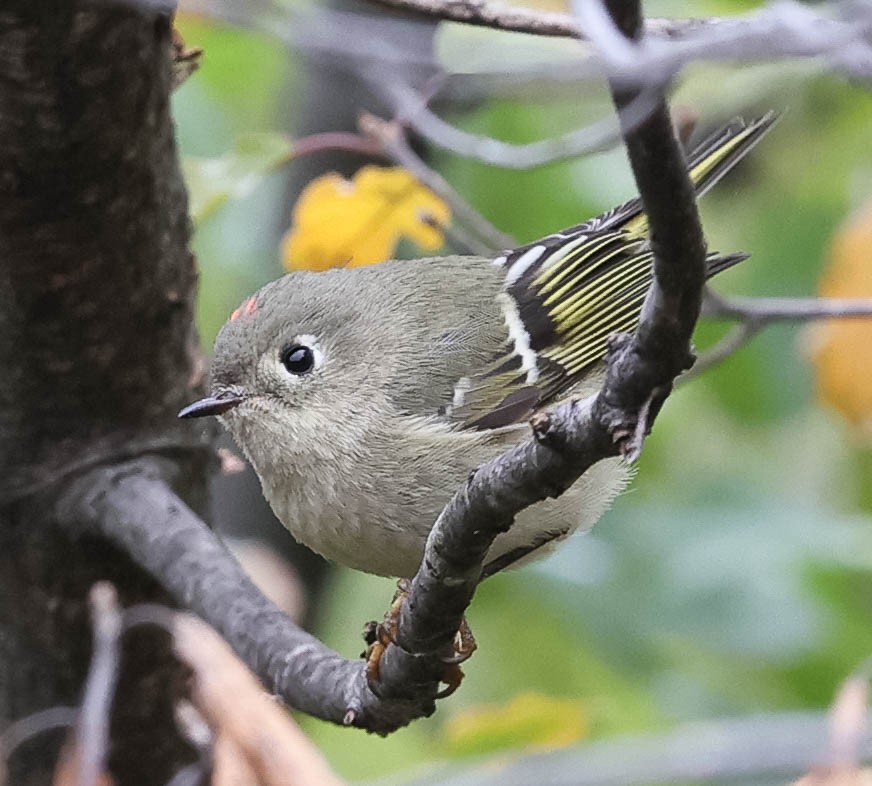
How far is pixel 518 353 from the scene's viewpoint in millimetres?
1903

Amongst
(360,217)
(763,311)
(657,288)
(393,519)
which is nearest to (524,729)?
(393,519)

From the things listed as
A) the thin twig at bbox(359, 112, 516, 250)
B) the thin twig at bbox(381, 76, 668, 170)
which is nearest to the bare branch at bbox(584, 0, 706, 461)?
the thin twig at bbox(381, 76, 668, 170)

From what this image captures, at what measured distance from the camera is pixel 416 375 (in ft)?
6.19

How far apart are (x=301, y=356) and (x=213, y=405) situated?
16 cm

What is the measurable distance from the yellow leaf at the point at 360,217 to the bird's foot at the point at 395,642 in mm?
679

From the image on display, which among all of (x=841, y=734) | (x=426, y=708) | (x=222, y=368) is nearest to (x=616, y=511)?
(x=222, y=368)

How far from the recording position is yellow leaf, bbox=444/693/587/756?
1.89m

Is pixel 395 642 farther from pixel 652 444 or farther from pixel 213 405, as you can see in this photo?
pixel 652 444

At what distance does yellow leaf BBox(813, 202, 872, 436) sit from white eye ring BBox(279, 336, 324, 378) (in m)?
0.92

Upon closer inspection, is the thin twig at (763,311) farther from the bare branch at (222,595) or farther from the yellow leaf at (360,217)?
the bare branch at (222,595)

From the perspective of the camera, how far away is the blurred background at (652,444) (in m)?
2.27

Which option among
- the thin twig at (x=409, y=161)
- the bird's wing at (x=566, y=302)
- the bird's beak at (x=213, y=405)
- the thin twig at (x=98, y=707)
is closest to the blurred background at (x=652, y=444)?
the thin twig at (x=409, y=161)

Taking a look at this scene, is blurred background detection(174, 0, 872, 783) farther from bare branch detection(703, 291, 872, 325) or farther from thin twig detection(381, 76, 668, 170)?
bare branch detection(703, 291, 872, 325)

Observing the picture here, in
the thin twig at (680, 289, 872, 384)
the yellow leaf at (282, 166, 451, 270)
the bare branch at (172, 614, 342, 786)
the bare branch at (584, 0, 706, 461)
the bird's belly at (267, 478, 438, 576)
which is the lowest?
the bare branch at (172, 614, 342, 786)
